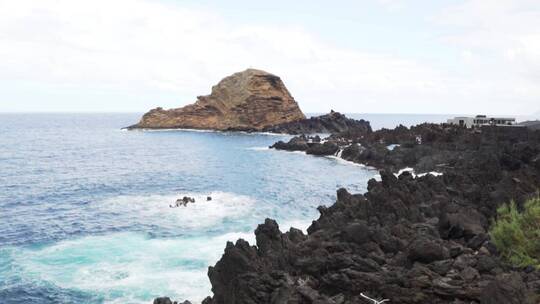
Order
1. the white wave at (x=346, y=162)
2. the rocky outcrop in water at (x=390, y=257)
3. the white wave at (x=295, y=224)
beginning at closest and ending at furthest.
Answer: the rocky outcrop in water at (x=390, y=257), the white wave at (x=295, y=224), the white wave at (x=346, y=162)

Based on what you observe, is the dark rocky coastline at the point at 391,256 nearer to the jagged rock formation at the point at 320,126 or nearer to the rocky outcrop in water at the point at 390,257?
the rocky outcrop in water at the point at 390,257

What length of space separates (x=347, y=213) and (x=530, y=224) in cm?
1411

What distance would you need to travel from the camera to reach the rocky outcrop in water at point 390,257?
23.8 meters

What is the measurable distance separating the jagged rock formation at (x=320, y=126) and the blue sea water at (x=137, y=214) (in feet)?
203

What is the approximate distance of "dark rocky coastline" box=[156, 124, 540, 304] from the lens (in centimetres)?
2380

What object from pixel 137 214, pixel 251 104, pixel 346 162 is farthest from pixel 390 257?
pixel 251 104

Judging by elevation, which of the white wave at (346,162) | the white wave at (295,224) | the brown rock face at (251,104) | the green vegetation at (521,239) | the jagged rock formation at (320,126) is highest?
the brown rock face at (251,104)

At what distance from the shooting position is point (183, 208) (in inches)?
2279

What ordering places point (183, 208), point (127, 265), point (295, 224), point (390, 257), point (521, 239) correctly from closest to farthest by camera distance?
point (521, 239) → point (390, 257) → point (127, 265) → point (295, 224) → point (183, 208)

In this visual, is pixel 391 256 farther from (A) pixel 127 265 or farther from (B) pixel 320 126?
(B) pixel 320 126

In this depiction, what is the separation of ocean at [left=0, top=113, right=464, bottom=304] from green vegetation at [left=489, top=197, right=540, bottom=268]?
725 inches

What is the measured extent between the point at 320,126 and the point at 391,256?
5992 inches

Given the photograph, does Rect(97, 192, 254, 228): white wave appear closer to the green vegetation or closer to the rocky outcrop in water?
the rocky outcrop in water

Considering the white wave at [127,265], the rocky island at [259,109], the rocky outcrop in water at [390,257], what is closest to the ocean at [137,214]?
the white wave at [127,265]
